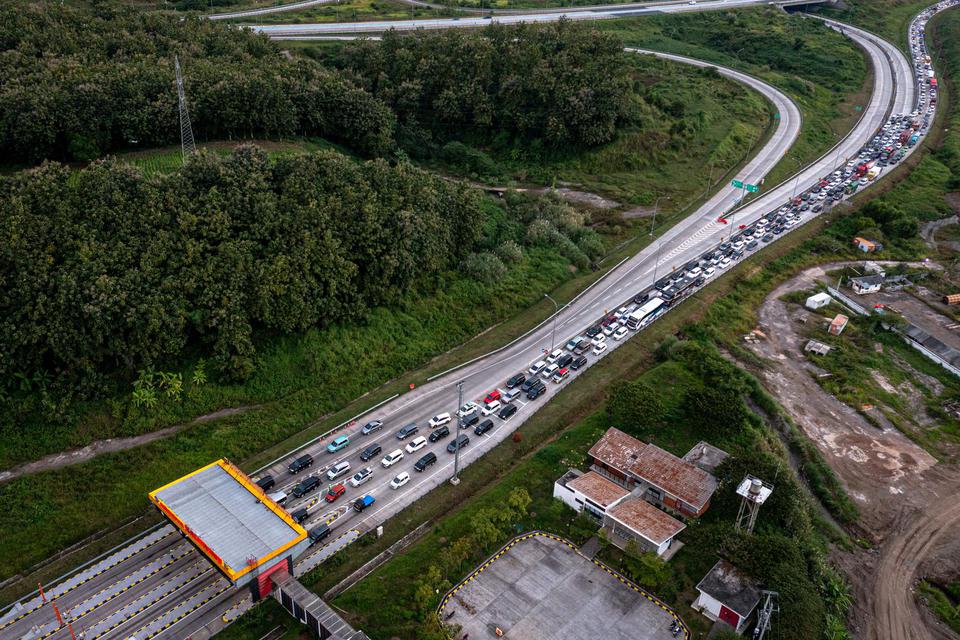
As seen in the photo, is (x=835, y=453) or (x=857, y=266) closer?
(x=835, y=453)

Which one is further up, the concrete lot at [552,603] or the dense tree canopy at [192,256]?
the dense tree canopy at [192,256]

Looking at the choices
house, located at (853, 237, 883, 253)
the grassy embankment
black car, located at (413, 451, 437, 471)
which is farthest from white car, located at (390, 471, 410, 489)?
house, located at (853, 237, 883, 253)

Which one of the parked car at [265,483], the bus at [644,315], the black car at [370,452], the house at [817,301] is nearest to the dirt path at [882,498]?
the house at [817,301]

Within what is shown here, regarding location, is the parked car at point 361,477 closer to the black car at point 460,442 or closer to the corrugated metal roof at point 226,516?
the black car at point 460,442

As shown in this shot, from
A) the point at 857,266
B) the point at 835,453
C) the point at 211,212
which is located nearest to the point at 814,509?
the point at 835,453

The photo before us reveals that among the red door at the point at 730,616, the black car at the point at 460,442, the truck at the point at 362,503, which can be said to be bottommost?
the red door at the point at 730,616

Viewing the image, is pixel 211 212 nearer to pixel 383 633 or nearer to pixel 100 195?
pixel 100 195
